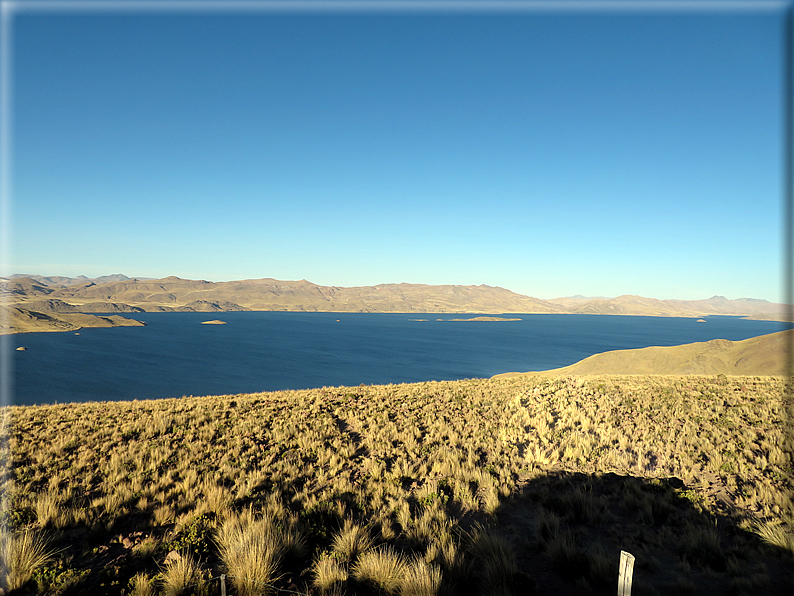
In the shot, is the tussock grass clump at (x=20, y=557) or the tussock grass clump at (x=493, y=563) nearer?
the tussock grass clump at (x=20, y=557)

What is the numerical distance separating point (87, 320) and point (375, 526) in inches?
8265

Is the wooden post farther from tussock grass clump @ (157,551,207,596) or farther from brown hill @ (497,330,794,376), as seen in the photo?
brown hill @ (497,330,794,376)

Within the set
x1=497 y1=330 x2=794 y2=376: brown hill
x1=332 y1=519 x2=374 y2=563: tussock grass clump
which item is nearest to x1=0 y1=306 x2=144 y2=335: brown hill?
x1=332 y1=519 x2=374 y2=563: tussock grass clump

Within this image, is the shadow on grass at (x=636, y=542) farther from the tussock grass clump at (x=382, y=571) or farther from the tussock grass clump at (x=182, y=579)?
the tussock grass clump at (x=182, y=579)

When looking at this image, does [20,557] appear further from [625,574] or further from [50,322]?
[50,322]

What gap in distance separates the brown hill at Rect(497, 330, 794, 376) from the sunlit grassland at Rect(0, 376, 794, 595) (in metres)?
32.4

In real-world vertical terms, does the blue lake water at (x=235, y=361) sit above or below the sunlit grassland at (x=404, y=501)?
below

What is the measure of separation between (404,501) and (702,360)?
55.1 metres

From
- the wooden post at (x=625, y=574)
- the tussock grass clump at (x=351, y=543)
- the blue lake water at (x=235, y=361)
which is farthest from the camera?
the blue lake water at (x=235, y=361)

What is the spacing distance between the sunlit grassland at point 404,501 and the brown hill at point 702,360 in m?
32.4

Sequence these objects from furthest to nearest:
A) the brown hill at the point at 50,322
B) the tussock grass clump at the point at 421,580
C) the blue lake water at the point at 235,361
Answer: the brown hill at the point at 50,322 < the blue lake water at the point at 235,361 < the tussock grass clump at the point at 421,580

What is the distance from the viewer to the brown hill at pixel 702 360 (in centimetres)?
4203

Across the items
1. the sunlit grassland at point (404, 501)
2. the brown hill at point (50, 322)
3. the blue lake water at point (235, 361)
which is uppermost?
the sunlit grassland at point (404, 501)

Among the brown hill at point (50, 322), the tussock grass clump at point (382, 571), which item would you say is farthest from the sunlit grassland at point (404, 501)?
the brown hill at point (50, 322)
